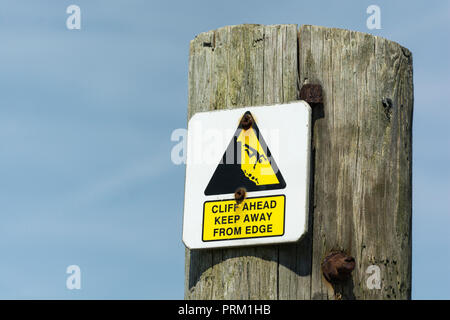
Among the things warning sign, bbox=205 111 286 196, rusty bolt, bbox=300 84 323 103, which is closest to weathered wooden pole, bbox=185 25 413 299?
rusty bolt, bbox=300 84 323 103

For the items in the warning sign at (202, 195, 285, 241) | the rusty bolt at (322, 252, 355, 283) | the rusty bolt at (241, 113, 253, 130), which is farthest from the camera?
the rusty bolt at (241, 113, 253, 130)

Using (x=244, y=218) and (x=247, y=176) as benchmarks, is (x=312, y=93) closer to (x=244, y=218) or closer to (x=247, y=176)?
(x=247, y=176)

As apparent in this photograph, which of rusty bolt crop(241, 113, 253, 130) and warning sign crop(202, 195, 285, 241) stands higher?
rusty bolt crop(241, 113, 253, 130)

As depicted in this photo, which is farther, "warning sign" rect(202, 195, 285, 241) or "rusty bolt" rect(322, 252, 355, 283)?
"warning sign" rect(202, 195, 285, 241)

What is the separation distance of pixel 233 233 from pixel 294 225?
0.28 meters

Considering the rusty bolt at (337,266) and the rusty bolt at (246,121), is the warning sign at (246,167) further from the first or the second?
the rusty bolt at (337,266)

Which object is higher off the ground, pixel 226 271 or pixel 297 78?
pixel 297 78

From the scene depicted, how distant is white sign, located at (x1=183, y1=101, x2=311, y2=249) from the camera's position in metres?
3.51

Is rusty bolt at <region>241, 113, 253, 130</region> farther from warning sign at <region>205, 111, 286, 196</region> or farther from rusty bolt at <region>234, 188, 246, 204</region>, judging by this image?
rusty bolt at <region>234, 188, 246, 204</region>

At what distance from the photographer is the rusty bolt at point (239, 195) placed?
3.60m

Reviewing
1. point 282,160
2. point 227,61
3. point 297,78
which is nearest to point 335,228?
point 282,160

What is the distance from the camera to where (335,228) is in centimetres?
349

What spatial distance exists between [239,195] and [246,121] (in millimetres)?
330
